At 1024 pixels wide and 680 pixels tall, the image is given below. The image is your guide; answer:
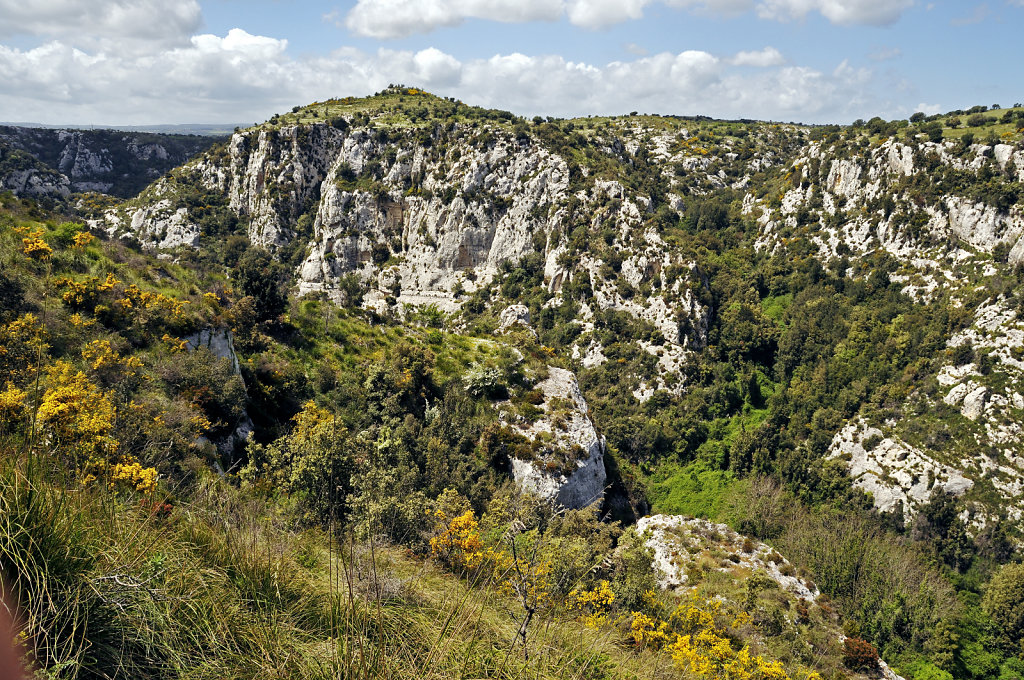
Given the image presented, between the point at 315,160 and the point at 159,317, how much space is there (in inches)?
2912

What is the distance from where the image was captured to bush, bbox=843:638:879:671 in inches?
771

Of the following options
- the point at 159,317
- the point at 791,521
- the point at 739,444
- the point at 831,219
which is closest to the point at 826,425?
the point at 739,444

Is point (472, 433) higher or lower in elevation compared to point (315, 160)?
lower

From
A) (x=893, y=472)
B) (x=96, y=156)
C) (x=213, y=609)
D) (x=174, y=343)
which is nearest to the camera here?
(x=213, y=609)

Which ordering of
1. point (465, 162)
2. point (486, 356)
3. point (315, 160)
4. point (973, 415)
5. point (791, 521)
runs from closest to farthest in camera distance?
point (486, 356) < point (791, 521) < point (973, 415) < point (465, 162) < point (315, 160)

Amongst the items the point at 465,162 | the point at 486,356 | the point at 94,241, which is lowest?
the point at 486,356

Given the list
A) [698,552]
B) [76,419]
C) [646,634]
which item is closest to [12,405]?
[76,419]

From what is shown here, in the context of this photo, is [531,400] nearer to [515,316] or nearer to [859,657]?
[859,657]

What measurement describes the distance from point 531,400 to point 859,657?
60.5 feet

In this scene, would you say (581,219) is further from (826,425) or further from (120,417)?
(120,417)

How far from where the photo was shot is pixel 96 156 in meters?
111

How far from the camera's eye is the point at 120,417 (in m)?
9.66

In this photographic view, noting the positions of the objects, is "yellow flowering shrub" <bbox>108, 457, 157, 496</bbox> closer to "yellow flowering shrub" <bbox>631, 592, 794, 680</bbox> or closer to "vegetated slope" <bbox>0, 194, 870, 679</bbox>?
"vegetated slope" <bbox>0, 194, 870, 679</bbox>

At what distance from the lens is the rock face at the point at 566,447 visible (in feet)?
75.3
